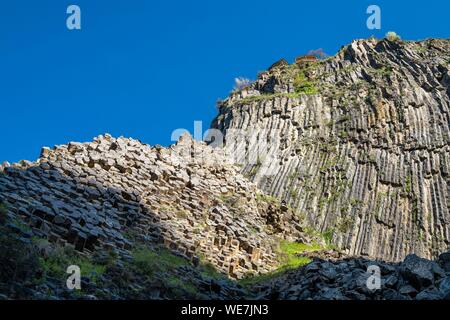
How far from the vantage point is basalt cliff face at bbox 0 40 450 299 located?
12.5 m

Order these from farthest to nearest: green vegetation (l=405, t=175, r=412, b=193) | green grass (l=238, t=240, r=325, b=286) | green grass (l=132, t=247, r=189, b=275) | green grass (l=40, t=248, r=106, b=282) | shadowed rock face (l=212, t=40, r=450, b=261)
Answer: green vegetation (l=405, t=175, r=412, b=193), shadowed rock face (l=212, t=40, r=450, b=261), green grass (l=238, t=240, r=325, b=286), green grass (l=132, t=247, r=189, b=275), green grass (l=40, t=248, r=106, b=282)

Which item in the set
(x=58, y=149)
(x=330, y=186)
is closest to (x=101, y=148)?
(x=58, y=149)

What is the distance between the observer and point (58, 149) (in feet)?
65.0

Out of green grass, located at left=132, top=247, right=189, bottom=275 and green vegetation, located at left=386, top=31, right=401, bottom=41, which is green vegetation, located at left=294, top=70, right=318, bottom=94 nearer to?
green vegetation, located at left=386, top=31, right=401, bottom=41

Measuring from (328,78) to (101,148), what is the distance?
2764 centimetres

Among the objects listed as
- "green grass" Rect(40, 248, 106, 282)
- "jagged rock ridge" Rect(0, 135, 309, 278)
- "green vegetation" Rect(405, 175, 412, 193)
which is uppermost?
"green vegetation" Rect(405, 175, 412, 193)

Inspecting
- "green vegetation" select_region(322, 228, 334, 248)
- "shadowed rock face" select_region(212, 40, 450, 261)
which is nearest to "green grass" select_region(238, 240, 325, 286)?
"green vegetation" select_region(322, 228, 334, 248)

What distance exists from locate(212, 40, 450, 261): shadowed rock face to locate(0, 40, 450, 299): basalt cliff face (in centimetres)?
10

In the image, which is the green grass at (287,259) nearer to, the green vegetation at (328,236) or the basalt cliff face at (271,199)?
the basalt cliff face at (271,199)

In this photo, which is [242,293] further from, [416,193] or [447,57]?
[447,57]

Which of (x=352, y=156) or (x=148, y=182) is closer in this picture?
(x=148, y=182)

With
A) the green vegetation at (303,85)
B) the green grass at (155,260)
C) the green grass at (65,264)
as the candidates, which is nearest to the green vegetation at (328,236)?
the green grass at (155,260)

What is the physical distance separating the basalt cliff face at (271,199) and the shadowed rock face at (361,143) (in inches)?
3.8

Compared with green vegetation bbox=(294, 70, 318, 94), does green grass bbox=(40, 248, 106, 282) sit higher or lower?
lower
